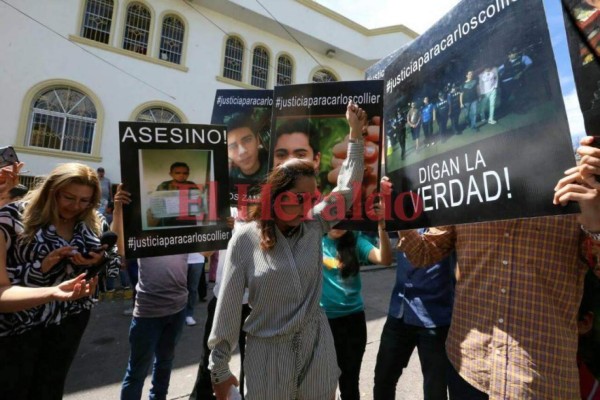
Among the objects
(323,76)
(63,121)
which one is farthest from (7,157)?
(323,76)

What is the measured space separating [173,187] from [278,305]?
107 cm

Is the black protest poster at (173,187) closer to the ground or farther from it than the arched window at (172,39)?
closer to the ground

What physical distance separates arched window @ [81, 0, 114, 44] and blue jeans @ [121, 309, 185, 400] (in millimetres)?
10239

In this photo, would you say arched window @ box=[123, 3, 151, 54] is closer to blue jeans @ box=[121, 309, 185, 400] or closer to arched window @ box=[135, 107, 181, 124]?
arched window @ box=[135, 107, 181, 124]

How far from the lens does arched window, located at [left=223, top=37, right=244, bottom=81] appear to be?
11.4m

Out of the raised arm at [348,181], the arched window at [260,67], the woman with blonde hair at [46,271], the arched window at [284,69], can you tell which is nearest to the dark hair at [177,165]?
the woman with blonde hair at [46,271]

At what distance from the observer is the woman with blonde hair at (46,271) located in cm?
156

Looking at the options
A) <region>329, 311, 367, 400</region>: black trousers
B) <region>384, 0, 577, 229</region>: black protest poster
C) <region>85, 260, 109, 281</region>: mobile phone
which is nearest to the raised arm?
<region>384, 0, 577, 229</region>: black protest poster

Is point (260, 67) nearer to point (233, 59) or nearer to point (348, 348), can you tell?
point (233, 59)

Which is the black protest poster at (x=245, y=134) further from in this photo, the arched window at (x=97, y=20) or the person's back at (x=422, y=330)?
the arched window at (x=97, y=20)

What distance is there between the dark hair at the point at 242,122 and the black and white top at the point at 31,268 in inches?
54.2

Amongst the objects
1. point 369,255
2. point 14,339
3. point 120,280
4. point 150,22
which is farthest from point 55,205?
point 150,22

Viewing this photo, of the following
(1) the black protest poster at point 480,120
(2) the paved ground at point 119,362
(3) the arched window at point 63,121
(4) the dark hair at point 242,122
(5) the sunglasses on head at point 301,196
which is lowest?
(2) the paved ground at point 119,362

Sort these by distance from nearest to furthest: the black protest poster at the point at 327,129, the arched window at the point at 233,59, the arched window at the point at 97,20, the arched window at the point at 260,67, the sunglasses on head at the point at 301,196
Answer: the sunglasses on head at the point at 301,196 → the black protest poster at the point at 327,129 → the arched window at the point at 97,20 → the arched window at the point at 233,59 → the arched window at the point at 260,67
